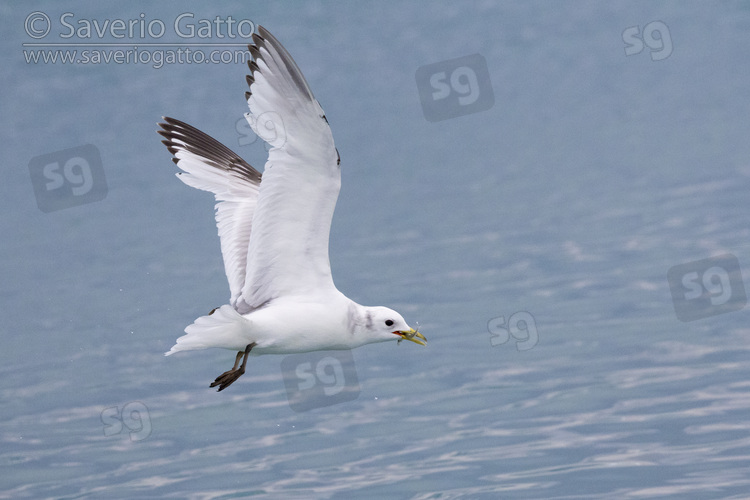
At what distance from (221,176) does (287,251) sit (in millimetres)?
1931

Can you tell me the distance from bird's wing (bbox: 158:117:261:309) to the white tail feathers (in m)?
1.43

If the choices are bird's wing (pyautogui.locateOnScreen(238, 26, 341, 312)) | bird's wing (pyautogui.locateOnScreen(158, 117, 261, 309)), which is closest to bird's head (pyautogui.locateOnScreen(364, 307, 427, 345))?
bird's wing (pyautogui.locateOnScreen(238, 26, 341, 312))

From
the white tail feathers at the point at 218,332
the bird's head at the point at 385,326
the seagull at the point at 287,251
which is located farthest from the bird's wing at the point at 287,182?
the white tail feathers at the point at 218,332

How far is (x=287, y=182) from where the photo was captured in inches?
319

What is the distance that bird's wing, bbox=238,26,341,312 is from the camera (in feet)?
25.2

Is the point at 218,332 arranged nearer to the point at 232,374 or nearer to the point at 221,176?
the point at 232,374

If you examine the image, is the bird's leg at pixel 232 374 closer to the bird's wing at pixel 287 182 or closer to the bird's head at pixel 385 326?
the bird's wing at pixel 287 182

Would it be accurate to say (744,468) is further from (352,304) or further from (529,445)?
(352,304)

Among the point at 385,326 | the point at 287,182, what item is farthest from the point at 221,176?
the point at 385,326

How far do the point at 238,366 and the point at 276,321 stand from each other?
1.39 ft

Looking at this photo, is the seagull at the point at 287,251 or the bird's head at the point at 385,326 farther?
the bird's head at the point at 385,326

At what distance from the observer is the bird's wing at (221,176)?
31.8 feet

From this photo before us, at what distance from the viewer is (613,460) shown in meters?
14.4

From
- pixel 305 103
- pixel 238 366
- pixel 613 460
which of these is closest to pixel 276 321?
pixel 238 366
